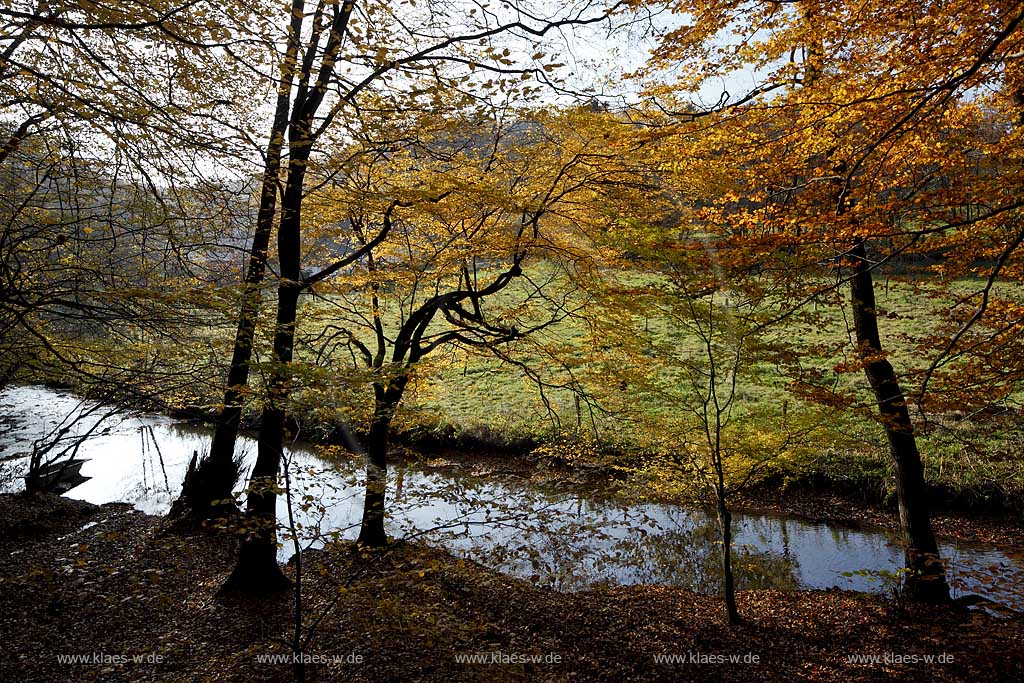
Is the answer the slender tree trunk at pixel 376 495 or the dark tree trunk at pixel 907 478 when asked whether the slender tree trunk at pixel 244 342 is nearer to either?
the slender tree trunk at pixel 376 495

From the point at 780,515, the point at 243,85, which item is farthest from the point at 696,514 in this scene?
the point at 243,85

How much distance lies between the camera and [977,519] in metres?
9.68

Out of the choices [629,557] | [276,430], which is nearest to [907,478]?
[629,557]

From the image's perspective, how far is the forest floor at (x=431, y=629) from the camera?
4.79 metres

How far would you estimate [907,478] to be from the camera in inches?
277

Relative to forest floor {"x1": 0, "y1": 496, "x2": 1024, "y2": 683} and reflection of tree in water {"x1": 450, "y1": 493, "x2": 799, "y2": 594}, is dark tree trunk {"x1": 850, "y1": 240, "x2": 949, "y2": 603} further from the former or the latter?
reflection of tree in water {"x1": 450, "y1": 493, "x2": 799, "y2": 594}

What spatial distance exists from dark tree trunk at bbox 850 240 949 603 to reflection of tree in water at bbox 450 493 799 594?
1.56m

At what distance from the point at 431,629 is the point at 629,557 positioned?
414 centimetres

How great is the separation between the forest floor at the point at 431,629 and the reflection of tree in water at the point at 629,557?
2.25 feet

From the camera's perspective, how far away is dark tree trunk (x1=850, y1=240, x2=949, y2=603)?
6.73m

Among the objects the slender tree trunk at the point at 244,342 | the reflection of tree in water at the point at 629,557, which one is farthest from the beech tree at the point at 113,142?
the reflection of tree in water at the point at 629,557

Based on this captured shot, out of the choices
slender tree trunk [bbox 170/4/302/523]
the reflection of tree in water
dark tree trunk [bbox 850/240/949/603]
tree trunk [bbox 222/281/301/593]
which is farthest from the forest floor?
slender tree trunk [bbox 170/4/302/523]

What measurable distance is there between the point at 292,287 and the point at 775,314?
204 inches

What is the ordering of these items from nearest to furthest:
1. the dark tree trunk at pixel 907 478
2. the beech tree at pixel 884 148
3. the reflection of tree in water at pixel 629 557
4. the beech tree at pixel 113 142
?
the beech tree at pixel 113 142 → the beech tree at pixel 884 148 → the dark tree trunk at pixel 907 478 → the reflection of tree in water at pixel 629 557
